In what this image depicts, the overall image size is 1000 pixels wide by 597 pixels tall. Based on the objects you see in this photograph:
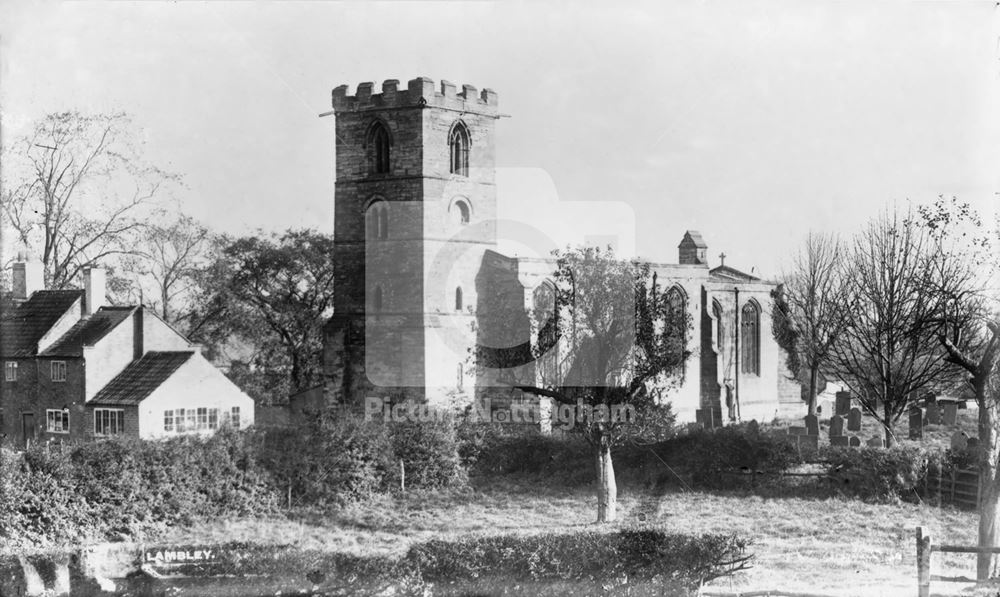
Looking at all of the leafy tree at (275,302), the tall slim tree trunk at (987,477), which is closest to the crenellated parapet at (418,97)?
the leafy tree at (275,302)

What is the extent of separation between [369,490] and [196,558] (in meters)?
8.91

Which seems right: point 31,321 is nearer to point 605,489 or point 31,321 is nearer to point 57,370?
point 57,370

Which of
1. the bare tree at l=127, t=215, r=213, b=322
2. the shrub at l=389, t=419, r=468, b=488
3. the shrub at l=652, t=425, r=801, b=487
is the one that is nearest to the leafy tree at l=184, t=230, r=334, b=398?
the bare tree at l=127, t=215, r=213, b=322

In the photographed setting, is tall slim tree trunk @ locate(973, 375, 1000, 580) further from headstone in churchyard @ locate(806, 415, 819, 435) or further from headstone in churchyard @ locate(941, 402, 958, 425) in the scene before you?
headstone in churchyard @ locate(941, 402, 958, 425)

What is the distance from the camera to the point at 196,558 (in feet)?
51.0

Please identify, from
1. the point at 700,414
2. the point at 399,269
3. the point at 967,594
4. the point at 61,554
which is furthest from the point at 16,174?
the point at 967,594

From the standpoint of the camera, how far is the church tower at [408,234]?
36094 millimetres

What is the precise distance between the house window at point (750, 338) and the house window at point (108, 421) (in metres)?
27.1

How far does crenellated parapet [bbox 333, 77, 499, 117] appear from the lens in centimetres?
3594

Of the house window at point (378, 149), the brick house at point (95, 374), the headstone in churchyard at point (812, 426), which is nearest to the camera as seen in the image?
the brick house at point (95, 374)

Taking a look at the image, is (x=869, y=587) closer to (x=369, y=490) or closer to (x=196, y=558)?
(x=196, y=558)

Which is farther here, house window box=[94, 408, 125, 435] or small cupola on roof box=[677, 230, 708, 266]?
small cupola on roof box=[677, 230, 708, 266]

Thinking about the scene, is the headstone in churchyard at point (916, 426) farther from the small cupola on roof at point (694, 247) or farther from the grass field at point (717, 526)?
the small cupola on roof at point (694, 247)

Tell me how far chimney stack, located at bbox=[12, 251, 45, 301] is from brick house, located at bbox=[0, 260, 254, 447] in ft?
3.94
